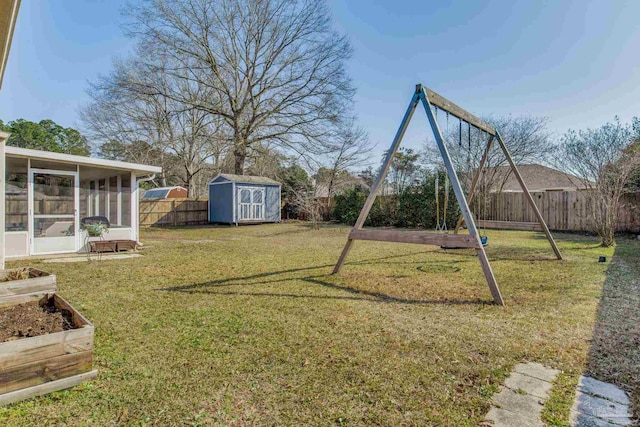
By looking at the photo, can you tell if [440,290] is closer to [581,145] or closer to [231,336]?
[231,336]

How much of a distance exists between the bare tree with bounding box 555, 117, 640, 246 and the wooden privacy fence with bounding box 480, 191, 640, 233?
703 millimetres

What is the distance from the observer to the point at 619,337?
281 cm

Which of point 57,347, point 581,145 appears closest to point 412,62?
point 581,145

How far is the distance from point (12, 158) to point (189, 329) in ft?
22.9

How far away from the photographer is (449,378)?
85.8 inches

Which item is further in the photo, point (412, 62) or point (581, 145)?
point (412, 62)

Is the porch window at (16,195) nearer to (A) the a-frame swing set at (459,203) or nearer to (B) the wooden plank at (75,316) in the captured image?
(B) the wooden plank at (75,316)

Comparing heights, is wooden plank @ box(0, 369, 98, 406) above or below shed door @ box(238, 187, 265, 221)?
below

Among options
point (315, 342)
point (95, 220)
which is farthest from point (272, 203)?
point (315, 342)

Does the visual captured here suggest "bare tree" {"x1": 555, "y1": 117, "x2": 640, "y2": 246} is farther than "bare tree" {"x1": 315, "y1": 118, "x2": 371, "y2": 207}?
No

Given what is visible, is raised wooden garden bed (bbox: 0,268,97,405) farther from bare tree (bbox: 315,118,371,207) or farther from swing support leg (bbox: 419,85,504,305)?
bare tree (bbox: 315,118,371,207)

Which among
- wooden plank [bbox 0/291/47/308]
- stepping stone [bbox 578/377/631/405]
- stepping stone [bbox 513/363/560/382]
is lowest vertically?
stepping stone [bbox 513/363/560/382]

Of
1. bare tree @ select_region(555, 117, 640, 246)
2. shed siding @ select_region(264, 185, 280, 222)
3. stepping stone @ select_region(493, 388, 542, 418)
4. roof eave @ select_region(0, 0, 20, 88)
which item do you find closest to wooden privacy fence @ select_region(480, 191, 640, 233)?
bare tree @ select_region(555, 117, 640, 246)

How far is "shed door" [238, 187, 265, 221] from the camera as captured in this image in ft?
57.2
